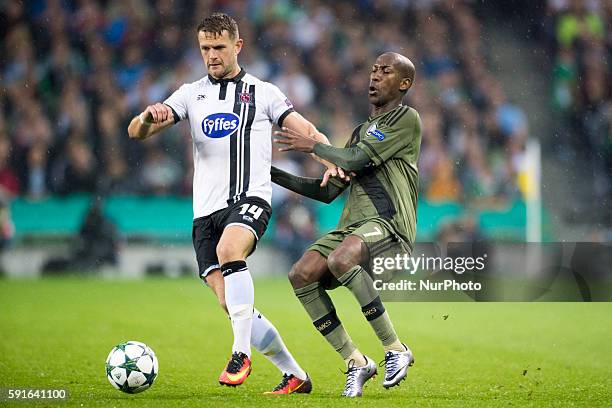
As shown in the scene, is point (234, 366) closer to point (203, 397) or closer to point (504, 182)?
point (203, 397)

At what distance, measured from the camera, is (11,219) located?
14195 millimetres

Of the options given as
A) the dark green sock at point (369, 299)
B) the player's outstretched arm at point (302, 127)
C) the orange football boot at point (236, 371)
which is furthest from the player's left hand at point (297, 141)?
the orange football boot at point (236, 371)

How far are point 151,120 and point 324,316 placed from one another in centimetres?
140

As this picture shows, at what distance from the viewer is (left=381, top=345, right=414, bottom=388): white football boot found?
561 cm

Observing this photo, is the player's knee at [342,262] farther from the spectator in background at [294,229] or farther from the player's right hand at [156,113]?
the spectator in background at [294,229]

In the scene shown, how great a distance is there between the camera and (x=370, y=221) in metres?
5.84

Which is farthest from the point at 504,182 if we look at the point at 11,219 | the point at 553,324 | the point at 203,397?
the point at 203,397

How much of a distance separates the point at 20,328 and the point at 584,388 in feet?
17.4

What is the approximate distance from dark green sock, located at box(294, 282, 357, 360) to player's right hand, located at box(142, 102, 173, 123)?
46.6 inches

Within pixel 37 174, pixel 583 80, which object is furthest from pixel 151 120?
pixel 583 80

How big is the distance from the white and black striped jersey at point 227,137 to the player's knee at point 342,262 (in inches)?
21.0

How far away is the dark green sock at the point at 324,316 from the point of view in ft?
19.0

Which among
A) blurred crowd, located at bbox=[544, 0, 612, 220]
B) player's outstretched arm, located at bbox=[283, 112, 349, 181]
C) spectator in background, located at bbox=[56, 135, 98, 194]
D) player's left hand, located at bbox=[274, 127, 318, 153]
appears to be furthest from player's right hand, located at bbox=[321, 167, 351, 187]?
blurred crowd, located at bbox=[544, 0, 612, 220]

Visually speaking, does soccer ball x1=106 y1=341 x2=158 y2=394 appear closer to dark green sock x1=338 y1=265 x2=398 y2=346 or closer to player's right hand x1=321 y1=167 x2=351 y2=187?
dark green sock x1=338 y1=265 x2=398 y2=346
